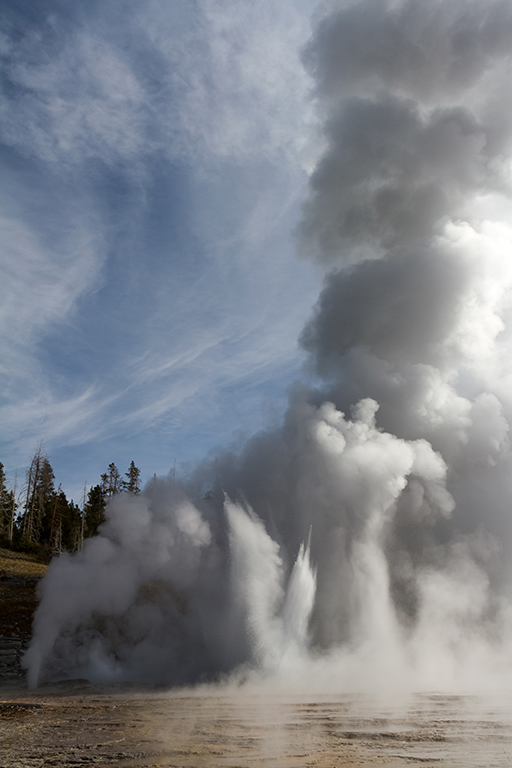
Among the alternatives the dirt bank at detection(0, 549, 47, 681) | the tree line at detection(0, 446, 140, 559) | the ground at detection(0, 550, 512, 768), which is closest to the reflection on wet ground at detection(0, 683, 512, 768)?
the ground at detection(0, 550, 512, 768)

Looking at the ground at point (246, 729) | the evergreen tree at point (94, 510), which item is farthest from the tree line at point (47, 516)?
the ground at point (246, 729)

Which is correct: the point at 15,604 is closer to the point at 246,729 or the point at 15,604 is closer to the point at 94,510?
the point at 246,729

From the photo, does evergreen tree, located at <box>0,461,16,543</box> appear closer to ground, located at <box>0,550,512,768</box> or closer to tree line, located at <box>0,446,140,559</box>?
tree line, located at <box>0,446,140,559</box>

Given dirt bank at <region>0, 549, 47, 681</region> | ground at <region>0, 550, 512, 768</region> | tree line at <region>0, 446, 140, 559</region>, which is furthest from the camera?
tree line at <region>0, 446, 140, 559</region>

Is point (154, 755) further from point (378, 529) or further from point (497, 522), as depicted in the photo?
point (497, 522)

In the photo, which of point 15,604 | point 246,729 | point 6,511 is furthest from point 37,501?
point 246,729

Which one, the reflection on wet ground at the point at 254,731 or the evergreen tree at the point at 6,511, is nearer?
the reflection on wet ground at the point at 254,731

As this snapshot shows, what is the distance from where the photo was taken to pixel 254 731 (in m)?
12.6

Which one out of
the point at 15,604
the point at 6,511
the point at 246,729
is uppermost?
the point at 6,511

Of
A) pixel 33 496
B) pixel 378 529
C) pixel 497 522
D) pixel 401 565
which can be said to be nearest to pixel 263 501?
pixel 378 529

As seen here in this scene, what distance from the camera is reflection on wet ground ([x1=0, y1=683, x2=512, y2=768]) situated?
1035 centimetres

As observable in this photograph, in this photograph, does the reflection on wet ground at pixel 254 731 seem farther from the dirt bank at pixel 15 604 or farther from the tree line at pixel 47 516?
the tree line at pixel 47 516

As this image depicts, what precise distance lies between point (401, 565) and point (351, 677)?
8912 mm

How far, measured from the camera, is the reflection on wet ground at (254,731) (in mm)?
10352
